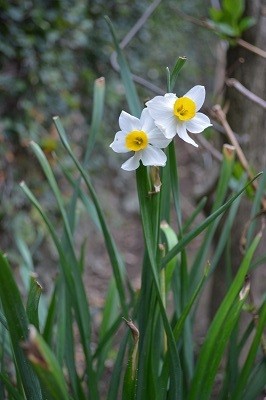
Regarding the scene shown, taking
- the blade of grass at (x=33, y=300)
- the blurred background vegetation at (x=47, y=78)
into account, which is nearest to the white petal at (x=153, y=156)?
the blade of grass at (x=33, y=300)

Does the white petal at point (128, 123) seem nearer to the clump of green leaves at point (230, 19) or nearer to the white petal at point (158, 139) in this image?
the white petal at point (158, 139)

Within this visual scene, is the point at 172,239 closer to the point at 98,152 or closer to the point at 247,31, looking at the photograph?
the point at 247,31

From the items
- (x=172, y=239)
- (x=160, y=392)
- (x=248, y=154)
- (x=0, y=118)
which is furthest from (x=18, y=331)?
(x=0, y=118)

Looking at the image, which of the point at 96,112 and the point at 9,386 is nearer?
the point at 9,386

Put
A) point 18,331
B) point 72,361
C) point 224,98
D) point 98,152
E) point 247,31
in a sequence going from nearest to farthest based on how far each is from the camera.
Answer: point 18,331 → point 72,361 → point 247,31 → point 224,98 → point 98,152

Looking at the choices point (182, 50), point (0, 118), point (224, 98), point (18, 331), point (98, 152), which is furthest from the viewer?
point (182, 50)

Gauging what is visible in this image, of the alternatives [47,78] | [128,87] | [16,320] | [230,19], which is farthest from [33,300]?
[47,78]

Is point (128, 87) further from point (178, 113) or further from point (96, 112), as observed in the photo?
point (178, 113)

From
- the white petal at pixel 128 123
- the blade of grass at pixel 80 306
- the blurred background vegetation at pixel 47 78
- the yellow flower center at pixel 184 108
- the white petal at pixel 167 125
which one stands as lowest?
the blurred background vegetation at pixel 47 78
